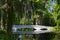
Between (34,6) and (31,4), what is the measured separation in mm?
1558

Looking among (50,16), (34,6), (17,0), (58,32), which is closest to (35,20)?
(50,16)

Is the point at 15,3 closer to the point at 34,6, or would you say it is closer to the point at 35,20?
the point at 34,6

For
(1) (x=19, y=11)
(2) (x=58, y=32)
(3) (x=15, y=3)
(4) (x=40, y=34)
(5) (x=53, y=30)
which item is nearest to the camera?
(3) (x=15, y=3)

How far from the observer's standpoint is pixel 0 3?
22.7 metres

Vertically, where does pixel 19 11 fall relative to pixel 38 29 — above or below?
above

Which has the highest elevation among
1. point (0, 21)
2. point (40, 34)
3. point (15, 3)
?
point (15, 3)

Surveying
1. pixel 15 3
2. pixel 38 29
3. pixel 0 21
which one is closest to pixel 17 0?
pixel 15 3

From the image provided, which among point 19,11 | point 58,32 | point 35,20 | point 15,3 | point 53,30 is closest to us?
point 15,3

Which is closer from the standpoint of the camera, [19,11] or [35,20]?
[19,11]

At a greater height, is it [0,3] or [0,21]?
[0,3]

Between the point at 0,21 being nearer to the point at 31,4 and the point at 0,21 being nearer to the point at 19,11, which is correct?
the point at 19,11

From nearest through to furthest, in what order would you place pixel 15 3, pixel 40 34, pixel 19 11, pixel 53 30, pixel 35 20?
pixel 15 3 → pixel 19 11 → pixel 53 30 → pixel 40 34 → pixel 35 20

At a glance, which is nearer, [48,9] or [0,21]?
[0,21]

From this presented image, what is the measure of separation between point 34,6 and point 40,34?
14.1 ft
